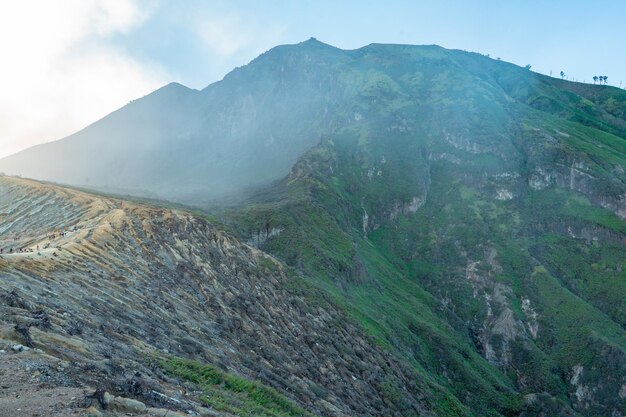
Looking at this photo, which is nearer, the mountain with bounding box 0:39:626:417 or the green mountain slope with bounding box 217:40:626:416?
the mountain with bounding box 0:39:626:417

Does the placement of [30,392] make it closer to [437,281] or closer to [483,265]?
[437,281]

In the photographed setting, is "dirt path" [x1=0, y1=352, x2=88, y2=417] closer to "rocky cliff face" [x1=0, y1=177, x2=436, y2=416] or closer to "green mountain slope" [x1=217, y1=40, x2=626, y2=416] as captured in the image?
"rocky cliff face" [x1=0, y1=177, x2=436, y2=416]

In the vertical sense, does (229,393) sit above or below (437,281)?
above

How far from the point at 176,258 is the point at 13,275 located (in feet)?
86.6

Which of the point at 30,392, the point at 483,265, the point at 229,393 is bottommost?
the point at 483,265

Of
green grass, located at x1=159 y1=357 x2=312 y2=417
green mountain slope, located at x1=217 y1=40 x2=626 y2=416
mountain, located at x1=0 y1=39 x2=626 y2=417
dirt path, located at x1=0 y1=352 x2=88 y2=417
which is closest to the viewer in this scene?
dirt path, located at x1=0 y1=352 x2=88 y2=417

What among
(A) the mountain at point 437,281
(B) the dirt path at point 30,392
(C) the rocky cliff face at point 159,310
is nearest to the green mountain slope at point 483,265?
(A) the mountain at point 437,281

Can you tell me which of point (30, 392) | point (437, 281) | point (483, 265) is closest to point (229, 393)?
point (30, 392)

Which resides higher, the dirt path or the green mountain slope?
the dirt path

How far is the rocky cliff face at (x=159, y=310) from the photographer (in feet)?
74.3

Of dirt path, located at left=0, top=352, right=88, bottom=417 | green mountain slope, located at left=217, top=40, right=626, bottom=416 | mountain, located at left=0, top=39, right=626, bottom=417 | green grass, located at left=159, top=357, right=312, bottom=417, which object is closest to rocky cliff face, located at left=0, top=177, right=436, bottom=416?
dirt path, located at left=0, top=352, right=88, bottom=417

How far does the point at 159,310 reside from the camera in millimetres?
39250

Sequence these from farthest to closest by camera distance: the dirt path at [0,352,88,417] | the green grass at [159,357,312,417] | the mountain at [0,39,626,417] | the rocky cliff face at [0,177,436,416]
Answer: the mountain at [0,39,626,417] → the green grass at [159,357,312,417] → the rocky cliff face at [0,177,436,416] → the dirt path at [0,352,88,417]

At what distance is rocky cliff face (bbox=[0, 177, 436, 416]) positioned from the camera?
2266cm
